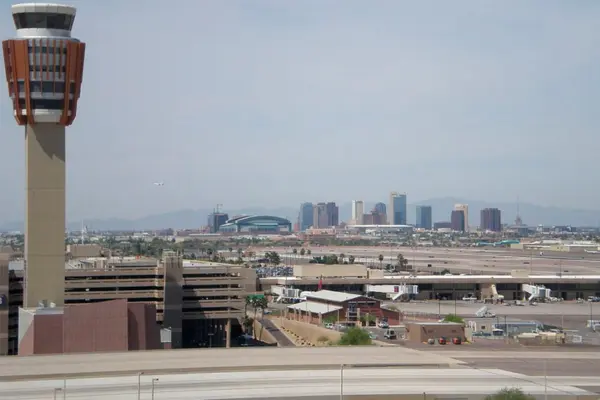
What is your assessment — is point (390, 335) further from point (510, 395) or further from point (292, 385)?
point (510, 395)

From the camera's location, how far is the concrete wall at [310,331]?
58.9 metres

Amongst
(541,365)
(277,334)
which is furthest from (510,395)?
(277,334)

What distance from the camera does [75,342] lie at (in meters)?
48.6

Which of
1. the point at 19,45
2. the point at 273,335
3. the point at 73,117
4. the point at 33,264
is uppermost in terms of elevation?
the point at 19,45

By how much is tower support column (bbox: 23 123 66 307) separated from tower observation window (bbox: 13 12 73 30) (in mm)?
5218

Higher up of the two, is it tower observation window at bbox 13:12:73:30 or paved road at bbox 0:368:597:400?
tower observation window at bbox 13:12:73:30

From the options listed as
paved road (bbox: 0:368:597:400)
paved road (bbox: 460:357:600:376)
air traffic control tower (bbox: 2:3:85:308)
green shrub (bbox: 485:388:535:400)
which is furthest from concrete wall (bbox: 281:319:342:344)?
green shrub (bbox: 485:388:535:400)

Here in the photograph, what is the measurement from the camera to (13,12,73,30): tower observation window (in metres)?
53.5

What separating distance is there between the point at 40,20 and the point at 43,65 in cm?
248

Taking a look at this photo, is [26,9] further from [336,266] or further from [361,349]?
[336,266]

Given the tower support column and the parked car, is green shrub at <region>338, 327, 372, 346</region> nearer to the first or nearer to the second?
the parked car

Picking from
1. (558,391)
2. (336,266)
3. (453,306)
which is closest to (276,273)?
(336,266)

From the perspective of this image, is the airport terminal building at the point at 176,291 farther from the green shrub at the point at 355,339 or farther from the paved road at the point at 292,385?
the paved road at the point at 292,385

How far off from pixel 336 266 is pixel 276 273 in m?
13.8
